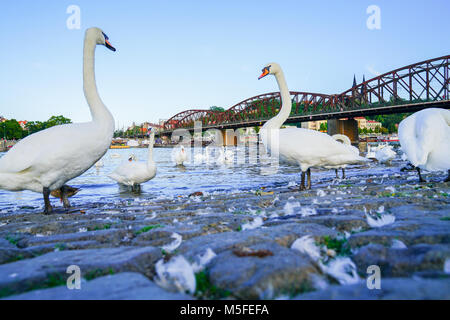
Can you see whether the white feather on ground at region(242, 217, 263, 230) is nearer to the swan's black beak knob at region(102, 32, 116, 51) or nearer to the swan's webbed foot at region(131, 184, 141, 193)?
the swan's black beak knob at region(102, 32, 116, 51)

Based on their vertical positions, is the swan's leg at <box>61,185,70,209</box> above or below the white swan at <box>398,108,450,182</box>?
below

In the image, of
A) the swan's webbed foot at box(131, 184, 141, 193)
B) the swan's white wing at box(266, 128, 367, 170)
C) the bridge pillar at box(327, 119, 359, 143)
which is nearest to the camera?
the swan's white wing at box(266, 128, 367, 170)

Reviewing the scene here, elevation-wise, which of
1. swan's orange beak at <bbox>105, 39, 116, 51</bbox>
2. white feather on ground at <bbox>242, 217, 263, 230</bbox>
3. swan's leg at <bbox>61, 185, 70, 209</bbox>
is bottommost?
swan's leg at <bbox>61, 185, 70, 209</bbox>

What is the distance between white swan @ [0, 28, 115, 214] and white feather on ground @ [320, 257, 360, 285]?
3.84m

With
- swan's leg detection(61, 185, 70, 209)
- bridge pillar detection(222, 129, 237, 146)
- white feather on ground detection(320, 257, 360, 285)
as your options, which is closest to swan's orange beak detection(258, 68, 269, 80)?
swan's leg detection(61, 185, 70, 209)

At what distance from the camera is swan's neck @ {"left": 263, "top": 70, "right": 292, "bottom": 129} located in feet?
22.8

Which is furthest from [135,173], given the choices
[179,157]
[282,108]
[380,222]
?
[179,157]

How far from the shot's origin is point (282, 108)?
743 centimetres

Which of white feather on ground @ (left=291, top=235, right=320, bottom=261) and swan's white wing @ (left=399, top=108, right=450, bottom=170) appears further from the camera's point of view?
swan's white wing @ (left=399, top=108, right=450, bottom=170)

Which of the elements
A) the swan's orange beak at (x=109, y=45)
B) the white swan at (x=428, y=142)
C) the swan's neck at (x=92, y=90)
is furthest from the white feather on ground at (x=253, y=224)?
the swan's orange beak at (x=109, y=45)

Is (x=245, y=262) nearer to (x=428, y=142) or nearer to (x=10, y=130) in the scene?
(x=428, y=142)

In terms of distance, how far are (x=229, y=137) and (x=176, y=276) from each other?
327 ft

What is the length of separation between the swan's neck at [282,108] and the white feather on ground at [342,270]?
5.15 m
